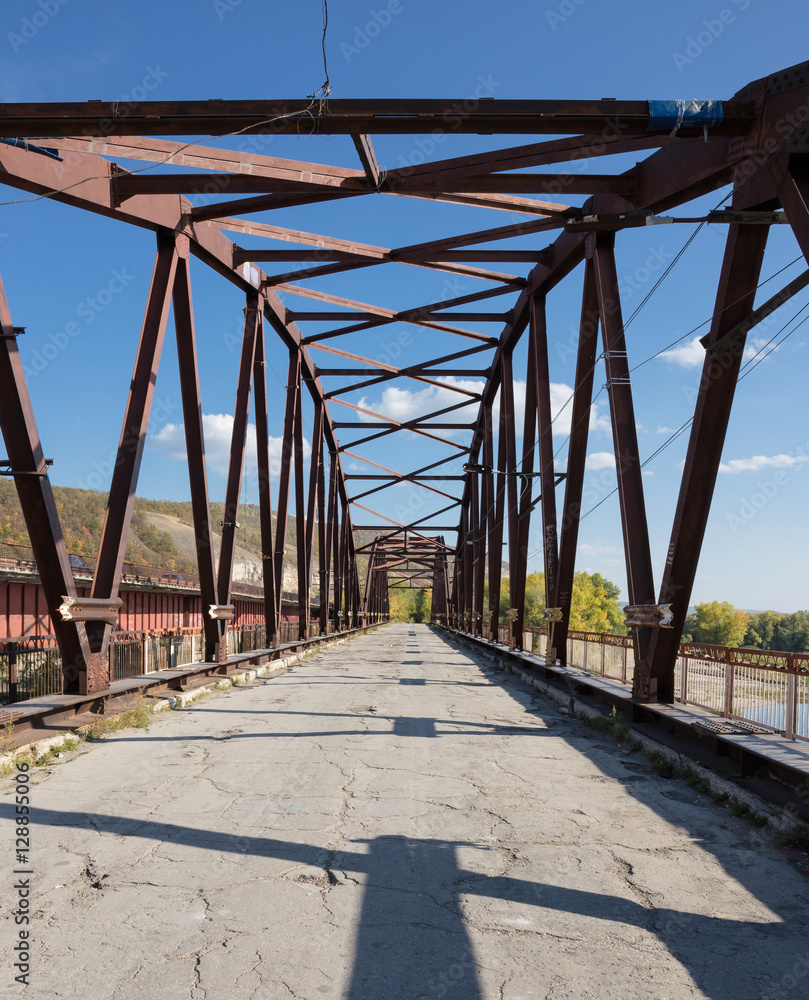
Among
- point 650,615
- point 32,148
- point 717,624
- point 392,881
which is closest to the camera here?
point 392,881

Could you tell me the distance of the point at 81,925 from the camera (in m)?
3.32

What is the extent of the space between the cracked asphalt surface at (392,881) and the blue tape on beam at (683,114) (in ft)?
19.0

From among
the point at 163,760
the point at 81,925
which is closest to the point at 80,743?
the point at 163,760

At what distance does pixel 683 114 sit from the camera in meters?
6.91

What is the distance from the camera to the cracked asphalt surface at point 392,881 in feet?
9.59

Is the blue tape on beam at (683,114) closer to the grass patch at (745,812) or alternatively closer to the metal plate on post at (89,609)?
the grass patch at (745,812)

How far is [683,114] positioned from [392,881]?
22.5 ft

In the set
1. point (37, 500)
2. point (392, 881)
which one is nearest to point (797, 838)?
point (392, 881)

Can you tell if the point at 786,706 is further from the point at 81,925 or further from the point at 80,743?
the point at 80,743

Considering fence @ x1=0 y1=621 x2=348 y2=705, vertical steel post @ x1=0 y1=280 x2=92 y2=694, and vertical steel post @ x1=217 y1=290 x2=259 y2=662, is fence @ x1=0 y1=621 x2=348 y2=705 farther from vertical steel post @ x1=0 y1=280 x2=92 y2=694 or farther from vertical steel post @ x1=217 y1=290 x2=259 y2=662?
vertical steel post @ x1=0 y1=280 x2=92 y2=694

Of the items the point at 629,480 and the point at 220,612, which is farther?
the point at 220,612

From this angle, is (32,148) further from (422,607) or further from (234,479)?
(422,607)

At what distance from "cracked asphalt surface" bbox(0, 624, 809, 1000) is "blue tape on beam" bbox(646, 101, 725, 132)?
19.0 ft

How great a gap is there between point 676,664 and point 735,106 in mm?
6036
